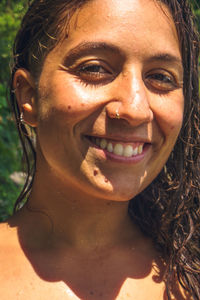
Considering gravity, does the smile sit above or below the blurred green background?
above

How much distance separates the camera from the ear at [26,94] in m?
2.40

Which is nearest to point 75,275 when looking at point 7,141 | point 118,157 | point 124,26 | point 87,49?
point 118,157

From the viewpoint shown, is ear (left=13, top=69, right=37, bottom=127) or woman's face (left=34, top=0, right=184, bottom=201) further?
ear (left=13, top=69, right=37, bottom=127)

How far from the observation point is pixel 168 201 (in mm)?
2676

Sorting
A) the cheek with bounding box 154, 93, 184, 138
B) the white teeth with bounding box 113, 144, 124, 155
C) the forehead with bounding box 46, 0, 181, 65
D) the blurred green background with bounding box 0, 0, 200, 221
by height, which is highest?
the forehead with bounding box 46, 0, 181, 65

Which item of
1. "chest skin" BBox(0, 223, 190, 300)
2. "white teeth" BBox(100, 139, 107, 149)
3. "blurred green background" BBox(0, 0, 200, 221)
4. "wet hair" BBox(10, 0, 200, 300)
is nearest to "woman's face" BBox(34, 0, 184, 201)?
"white teeth" BBox(100, 139, 107, 149)

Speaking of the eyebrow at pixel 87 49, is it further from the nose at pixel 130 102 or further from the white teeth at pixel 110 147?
the white teeth at pixel 110 147

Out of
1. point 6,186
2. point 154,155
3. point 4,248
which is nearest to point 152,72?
point 154,155

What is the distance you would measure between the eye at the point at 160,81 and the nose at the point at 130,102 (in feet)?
0.37

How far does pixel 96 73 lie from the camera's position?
83.4 inches

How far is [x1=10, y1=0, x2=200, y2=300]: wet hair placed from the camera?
7.63ft

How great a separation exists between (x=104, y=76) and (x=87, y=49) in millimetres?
146

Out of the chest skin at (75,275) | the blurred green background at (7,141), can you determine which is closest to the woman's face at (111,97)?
the chest skin at (75,275)

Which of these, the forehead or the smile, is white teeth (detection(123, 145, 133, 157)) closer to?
the smile
